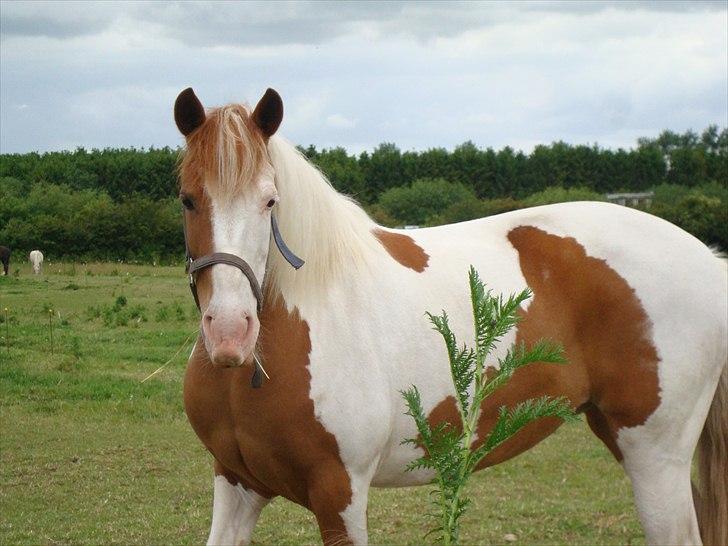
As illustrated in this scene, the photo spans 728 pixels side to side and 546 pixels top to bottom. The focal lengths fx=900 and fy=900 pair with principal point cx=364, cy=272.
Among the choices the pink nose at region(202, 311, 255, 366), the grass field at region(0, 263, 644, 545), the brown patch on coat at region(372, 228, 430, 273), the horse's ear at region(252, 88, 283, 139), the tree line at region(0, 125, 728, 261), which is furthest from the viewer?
the tree line at region(0, 125, 728, 261)

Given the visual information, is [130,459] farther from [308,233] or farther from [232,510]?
[308,233]

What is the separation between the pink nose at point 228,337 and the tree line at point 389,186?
0.85 meters

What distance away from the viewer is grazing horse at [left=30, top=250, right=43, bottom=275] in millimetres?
8125

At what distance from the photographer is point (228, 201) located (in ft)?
9.05

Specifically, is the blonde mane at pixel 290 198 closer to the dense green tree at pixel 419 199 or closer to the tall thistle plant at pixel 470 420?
the tall thistle plant at pixel 470 420

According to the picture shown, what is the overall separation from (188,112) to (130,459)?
507cm

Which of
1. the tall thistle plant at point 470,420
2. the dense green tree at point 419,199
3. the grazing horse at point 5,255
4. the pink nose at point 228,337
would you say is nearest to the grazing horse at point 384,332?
the pink nose at point 228,337

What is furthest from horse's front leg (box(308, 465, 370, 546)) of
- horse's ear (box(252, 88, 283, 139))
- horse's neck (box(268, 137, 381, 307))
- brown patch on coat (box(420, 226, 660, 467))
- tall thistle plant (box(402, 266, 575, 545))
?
tall thistle plant (box(402, 266, 575, 545))

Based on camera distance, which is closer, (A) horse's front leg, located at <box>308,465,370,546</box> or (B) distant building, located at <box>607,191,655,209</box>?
(A) horse's front leg, located at <box>308,465,370,546</box>

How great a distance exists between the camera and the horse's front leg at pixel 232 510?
3.35 metres

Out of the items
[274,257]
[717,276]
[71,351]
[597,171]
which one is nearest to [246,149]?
[274,257]

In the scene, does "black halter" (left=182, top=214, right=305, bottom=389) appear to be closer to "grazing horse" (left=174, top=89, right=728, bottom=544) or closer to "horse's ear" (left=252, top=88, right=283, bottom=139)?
"grazing horse" (left=174, top=89, right=728, bottom=544)

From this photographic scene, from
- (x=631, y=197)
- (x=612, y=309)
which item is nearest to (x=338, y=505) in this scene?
(x=612, y=309)

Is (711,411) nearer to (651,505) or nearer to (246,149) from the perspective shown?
A: (651,505)
